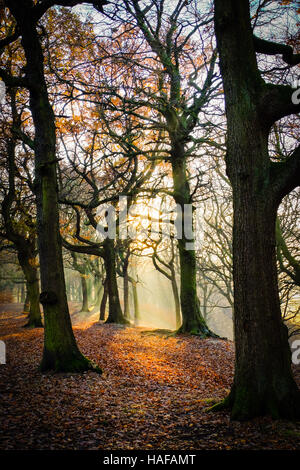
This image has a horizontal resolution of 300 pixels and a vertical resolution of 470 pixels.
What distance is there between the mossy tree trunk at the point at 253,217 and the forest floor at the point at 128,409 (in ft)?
1.22

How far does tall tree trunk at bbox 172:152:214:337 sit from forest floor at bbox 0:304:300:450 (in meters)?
3.45

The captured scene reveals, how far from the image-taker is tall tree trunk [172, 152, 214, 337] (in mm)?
12172

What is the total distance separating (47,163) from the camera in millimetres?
6941

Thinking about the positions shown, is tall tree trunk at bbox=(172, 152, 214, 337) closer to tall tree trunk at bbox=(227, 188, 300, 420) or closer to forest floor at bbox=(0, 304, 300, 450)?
forest floor at bbox=(0, 304, 300, 450)

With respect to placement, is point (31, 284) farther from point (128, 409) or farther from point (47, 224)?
point (128, 409)

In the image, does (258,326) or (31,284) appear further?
(31,284)

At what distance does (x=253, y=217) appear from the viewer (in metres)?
4.25

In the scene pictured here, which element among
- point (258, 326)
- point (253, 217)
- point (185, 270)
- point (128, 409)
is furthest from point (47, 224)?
point (185, 270)

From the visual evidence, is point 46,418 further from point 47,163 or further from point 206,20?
point 206,20

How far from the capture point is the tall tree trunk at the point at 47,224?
653cm

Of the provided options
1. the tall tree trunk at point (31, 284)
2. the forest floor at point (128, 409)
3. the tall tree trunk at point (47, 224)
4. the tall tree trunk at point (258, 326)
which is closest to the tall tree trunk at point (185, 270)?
the forest floor at point (128, 409)

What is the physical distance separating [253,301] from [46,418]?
3.46m

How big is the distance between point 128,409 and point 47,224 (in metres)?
4.36

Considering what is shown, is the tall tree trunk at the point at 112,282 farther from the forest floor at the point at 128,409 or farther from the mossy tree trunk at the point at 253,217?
the mossy tree trunk at the point at 253,217
